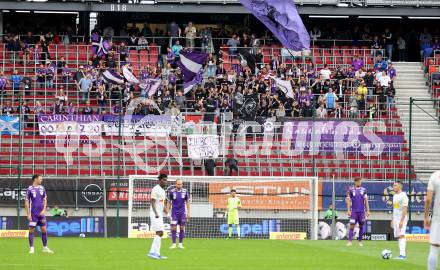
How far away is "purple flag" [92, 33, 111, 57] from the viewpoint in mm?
49812

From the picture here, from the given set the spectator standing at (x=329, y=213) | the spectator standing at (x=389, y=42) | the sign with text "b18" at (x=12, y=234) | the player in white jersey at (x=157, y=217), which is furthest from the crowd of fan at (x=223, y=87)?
the player in white jersey at (x=157, y=217)

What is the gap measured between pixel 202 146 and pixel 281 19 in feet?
25.7

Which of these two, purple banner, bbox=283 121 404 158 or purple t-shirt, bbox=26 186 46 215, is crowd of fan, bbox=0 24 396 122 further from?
purple t-shirt, bbox=26 186 46 215

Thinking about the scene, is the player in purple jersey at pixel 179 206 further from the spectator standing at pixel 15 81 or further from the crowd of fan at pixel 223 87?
the spectator standing at pixel 15 81

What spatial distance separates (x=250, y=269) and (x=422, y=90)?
30.7 metres

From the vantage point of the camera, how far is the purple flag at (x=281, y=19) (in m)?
35.2

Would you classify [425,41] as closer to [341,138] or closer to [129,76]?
[341,138]

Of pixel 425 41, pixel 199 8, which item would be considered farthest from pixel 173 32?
pixel 425 41

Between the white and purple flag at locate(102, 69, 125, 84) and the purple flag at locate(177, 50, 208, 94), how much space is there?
116 inches

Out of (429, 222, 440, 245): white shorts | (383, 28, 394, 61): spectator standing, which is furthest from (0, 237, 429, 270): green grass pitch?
(383, 28, 394, 61): spectator standing

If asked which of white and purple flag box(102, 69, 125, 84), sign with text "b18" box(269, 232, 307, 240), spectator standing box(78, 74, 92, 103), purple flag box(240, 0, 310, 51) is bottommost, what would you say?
sign with text "b18" box(269, 232, 307, 240)

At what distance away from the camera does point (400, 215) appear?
28.1 metres

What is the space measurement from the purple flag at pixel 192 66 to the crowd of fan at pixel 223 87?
373 millimetres

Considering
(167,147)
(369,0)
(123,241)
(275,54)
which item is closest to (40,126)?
(167,147)
